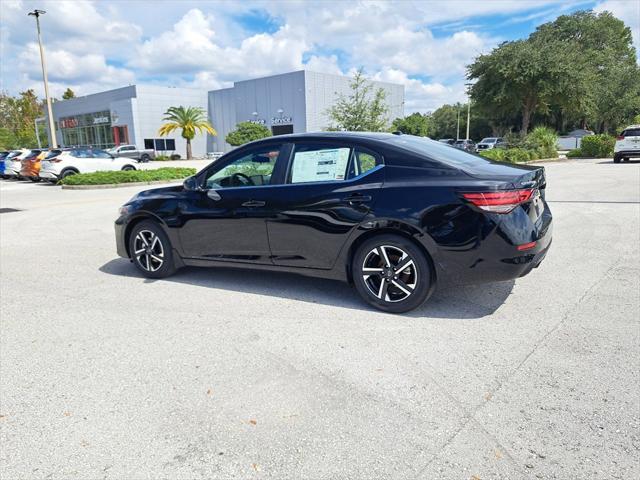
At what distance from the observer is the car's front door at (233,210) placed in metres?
4.95

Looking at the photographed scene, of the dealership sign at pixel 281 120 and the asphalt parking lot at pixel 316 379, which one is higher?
the dealership sign at pixel 281 120

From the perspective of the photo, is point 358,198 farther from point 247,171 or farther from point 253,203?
point 247,171

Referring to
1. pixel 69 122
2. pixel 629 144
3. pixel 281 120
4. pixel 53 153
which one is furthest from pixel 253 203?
pixel 69 122

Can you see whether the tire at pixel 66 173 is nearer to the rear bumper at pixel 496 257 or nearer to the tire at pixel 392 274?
the tire at pixel 392 274

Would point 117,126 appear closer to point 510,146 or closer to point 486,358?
point 510,146

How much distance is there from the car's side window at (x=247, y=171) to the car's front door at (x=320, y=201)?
0.22 meters

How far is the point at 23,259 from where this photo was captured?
7.23 m

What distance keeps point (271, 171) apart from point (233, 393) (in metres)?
2.49

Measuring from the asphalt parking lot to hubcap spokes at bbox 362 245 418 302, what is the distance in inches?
9.0

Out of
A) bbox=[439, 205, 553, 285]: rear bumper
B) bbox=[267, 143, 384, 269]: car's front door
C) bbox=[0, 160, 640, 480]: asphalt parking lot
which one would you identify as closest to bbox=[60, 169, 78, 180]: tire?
bbox=[0, 160, 640, 480]: asphalt parking lot

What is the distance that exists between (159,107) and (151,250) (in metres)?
58.6

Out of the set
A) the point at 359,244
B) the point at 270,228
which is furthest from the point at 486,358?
the point at 270,228

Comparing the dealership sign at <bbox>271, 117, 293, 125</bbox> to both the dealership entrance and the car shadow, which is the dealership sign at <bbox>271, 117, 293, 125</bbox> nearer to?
the dealership entrance

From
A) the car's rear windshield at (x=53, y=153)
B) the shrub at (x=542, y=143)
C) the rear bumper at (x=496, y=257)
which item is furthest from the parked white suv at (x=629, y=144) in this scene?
the car's rear windshield at (x=53, y=153)
